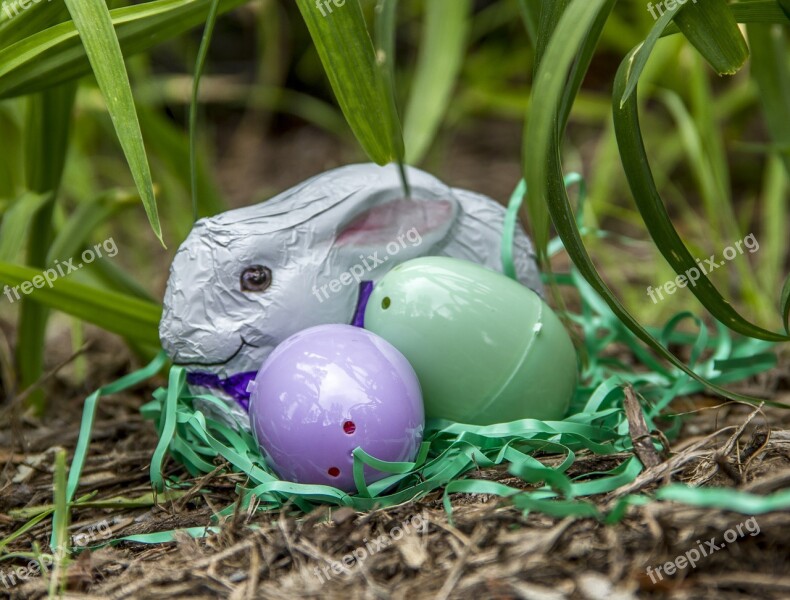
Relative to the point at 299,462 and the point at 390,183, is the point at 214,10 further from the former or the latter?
the point at 299,462

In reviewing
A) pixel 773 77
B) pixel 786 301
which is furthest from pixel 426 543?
pixel 773 77

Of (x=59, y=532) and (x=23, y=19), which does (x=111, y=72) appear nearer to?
(x=23, y=19)

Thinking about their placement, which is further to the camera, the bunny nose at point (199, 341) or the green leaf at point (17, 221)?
the green leaf at point (17, 221)

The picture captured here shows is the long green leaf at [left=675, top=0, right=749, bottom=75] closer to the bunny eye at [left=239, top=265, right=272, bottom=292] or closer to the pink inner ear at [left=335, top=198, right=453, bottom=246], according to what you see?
the pink inner ear at [left=335, top=198, right=453, bottom=246]

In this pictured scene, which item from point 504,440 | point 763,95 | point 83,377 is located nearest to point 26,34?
Result: point 83,377

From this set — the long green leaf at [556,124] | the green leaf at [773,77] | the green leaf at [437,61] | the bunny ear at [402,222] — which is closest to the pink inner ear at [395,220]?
the bunny ear at [402,222]

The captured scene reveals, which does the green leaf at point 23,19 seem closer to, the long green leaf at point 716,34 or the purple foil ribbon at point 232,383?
the purple foil ribbon at point 232,383
